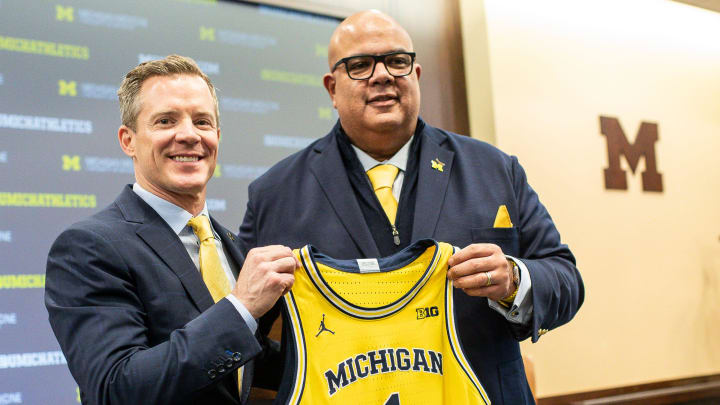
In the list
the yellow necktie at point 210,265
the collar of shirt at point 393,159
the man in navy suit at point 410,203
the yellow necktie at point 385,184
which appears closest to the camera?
the yellow necktie at point 210,265

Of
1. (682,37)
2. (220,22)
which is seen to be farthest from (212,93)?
(682,37)

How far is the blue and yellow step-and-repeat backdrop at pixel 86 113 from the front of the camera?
2.89 metres

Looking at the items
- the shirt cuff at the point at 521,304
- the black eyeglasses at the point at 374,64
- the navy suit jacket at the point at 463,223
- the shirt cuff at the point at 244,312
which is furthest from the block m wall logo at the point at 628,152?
the shirt cuff at the point at 244,312

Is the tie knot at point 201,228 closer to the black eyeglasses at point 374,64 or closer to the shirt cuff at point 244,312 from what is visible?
the shirt cuff at point 244,312

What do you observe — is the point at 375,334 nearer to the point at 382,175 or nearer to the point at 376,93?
the point at 382,175

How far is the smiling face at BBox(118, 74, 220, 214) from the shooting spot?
1562mm

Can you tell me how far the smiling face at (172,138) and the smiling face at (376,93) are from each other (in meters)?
0.44

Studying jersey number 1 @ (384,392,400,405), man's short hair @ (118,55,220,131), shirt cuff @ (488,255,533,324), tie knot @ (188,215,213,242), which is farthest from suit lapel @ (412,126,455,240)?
man's short hair @ (118,55,220,131)

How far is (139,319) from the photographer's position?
1359 millimetres

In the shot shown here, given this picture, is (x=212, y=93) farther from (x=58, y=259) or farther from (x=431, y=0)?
(x=431, y=0)

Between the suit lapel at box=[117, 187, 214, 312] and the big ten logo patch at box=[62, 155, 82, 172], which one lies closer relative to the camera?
the suit lapel at box=[117, 187, 214, 312]

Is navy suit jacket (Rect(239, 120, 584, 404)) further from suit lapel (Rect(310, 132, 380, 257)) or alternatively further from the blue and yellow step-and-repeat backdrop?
the blue and yellow step-and-repeat backdrop

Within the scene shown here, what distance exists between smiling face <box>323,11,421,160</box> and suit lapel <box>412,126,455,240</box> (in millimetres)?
89

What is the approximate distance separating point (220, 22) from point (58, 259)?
2.47m
